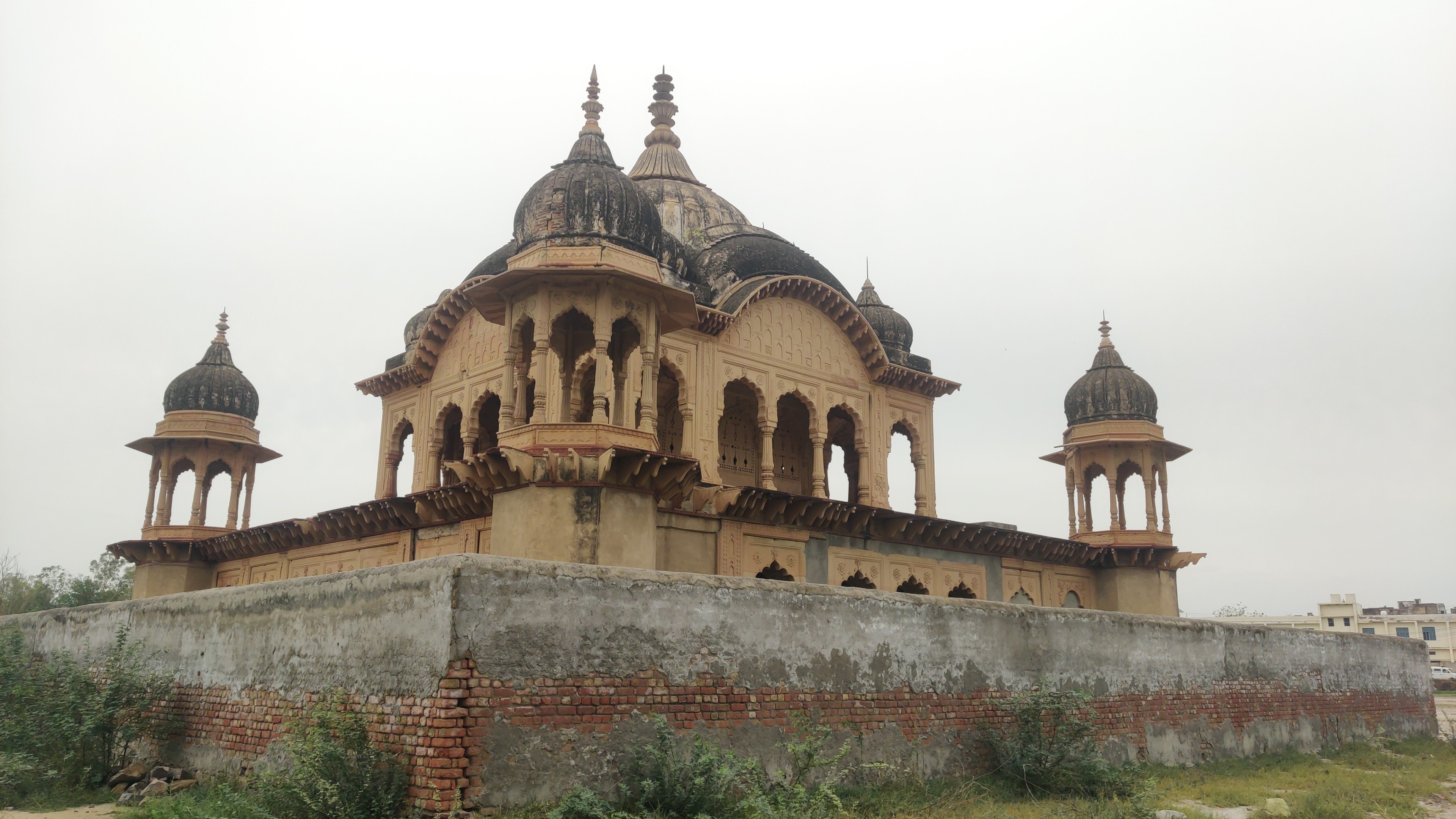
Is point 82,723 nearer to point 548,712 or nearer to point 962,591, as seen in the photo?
point 548,712

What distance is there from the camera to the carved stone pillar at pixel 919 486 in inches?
847

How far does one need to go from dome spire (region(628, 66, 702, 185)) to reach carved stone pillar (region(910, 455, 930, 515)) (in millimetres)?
7648

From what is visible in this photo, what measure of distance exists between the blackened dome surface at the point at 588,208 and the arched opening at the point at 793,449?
→ 7223 millimetres

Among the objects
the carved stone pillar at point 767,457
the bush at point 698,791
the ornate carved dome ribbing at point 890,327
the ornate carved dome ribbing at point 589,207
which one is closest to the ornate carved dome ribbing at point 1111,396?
the ornate carved dome ribbing at point 890,327

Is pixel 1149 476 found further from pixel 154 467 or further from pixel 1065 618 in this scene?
pixel 154 467

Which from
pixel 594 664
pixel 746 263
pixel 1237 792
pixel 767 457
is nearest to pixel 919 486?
pixel 767 457

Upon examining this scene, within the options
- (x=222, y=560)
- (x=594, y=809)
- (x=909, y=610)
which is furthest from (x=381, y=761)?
(x=222, y=560)

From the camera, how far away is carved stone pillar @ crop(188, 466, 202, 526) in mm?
23234

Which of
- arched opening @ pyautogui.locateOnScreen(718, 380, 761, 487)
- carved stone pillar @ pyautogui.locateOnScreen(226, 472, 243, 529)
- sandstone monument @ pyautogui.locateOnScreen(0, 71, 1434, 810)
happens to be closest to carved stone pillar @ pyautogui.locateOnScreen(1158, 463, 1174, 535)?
sandstone monument @ pyautogui.locateOnScreen(0, 71, 1434, 810)

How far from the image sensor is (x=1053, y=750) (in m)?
10.2

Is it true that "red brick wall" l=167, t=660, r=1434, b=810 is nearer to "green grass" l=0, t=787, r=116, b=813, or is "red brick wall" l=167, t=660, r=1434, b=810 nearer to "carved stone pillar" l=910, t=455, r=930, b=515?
"green grass" l=0, t=787, r=116, b=813

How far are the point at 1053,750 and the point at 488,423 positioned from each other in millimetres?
13482

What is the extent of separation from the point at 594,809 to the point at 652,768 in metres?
0.58

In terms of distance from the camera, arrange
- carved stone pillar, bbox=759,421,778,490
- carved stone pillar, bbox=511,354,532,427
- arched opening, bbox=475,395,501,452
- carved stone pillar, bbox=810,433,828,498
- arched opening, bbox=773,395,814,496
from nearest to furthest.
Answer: carved stone pillar, bbox=511,354,532,427 < carved stone pillar, bbox=759,421,778,490 < carved stone pillar, bbox=810,433,828,498 < arched opening, bbox=475,395,501,452 < arched opening, bbox=773,395,814,496
